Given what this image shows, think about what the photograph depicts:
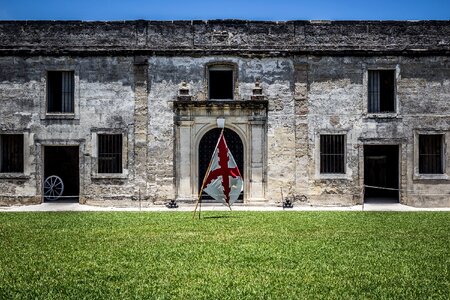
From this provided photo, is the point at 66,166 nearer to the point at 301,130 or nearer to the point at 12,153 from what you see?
the point at 12,153

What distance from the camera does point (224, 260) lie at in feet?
26.0

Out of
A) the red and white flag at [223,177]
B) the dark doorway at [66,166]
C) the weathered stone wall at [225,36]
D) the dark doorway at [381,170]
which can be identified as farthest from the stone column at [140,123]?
the dark doorway at [381,170]

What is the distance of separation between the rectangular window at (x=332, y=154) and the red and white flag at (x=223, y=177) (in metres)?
5.72

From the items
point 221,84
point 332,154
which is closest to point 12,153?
point 221,84

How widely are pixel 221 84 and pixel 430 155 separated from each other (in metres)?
7.98

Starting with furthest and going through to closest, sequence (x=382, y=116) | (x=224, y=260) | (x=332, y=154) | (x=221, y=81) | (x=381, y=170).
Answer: (x=381, y=170) → (x=221, y=81) → (x=332, y=154) → (x=382, y=116) → (x=224, y=260)

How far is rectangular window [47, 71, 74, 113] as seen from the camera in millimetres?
20531

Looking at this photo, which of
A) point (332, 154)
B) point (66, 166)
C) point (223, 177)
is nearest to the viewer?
point (223, 177)

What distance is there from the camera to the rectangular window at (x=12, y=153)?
20.5 metres

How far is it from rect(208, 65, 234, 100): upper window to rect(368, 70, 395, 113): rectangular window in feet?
16.5

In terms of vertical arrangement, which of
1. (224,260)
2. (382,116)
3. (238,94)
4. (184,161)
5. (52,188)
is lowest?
(224,260)

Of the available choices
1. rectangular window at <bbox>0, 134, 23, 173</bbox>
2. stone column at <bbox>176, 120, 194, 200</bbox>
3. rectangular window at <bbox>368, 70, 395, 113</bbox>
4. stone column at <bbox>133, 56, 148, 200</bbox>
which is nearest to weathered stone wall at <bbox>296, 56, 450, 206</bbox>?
rectangular window at <bbox>368, 70, 395, 113</bbox>

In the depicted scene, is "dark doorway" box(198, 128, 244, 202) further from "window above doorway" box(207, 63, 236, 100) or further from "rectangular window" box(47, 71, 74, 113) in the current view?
"rectangular window" box(47, 71, 74, 113)

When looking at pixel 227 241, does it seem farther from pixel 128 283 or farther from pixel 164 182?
pixel 164 182
